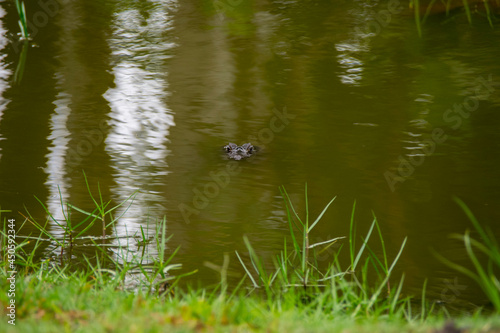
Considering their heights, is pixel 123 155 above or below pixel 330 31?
below

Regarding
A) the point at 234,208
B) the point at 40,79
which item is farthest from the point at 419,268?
the point at 40,79

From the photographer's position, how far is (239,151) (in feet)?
15.4

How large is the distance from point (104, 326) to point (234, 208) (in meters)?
2.44

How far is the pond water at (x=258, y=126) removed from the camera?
12.3ft

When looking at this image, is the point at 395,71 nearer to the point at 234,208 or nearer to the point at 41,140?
the point at 234,208

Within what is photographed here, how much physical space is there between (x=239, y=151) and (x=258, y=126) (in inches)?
30.3

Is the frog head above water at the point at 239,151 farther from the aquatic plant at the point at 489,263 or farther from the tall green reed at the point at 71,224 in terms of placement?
the aquatic plant at the point at 489,263

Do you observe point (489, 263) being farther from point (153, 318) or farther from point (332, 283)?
point (153, 318)

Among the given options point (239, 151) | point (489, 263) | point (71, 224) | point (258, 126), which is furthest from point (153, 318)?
point (258, 126)

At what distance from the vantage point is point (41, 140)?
5.07 metres

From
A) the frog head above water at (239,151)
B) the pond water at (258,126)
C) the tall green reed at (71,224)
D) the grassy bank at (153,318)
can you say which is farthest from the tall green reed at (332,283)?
the frog head above water at (239,151)

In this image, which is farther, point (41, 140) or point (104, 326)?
point (41, 140)

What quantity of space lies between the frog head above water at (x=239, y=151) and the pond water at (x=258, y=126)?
0.17ft

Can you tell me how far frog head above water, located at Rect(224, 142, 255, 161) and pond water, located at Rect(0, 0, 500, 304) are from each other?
5cm
